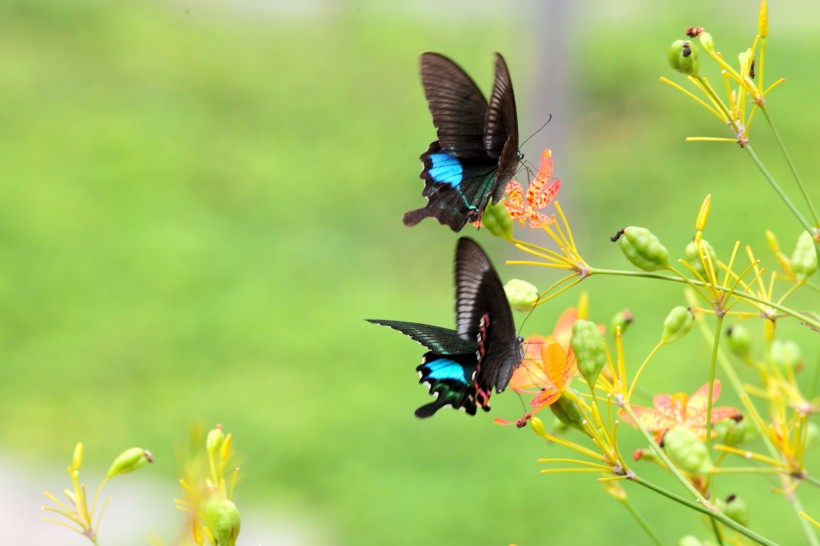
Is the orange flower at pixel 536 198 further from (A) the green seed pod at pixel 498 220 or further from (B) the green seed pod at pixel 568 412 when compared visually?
(B) the green seed pod at pixel 568 412

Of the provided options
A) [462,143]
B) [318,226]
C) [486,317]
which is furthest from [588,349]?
[318,226]

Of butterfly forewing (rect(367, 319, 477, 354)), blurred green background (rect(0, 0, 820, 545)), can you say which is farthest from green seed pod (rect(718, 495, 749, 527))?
blurred green background (rect(0, 0, 820, 545))

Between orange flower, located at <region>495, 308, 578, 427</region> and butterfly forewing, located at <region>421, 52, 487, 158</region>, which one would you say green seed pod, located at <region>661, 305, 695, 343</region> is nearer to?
orange flower, located at <region>495, 308, 578, 427</region>

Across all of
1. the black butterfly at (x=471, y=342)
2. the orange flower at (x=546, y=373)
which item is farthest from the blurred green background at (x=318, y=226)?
the orange flower at (x=546, y=373)

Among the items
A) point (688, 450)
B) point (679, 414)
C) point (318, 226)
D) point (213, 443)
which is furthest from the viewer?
point (318, 226)

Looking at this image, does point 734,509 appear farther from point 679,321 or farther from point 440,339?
point 440,339
